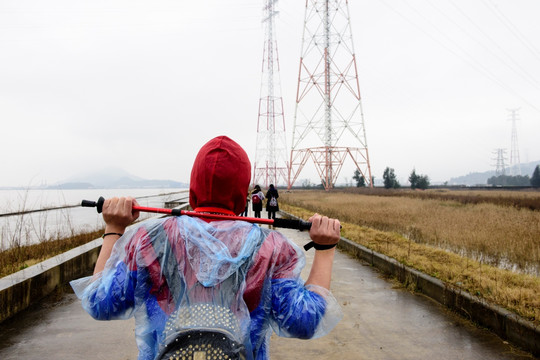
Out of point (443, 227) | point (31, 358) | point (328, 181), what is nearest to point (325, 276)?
point (31, 358)

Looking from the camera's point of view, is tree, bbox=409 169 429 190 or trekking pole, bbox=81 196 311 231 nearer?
trekking pole, bbox=81 196 311 231

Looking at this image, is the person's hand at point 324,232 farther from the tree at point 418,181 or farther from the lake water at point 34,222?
the tree at point 418,181

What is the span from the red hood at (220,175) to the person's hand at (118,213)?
0.87 feet

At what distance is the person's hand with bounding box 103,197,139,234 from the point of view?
60.6 inches

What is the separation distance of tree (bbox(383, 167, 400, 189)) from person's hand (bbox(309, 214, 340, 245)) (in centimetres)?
6747

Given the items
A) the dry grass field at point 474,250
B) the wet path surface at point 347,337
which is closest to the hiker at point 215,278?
the wet path surface at point 347,337

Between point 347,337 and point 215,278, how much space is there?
11.0 feet

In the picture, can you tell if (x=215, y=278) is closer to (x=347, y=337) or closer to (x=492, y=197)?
(x=347, y=337)

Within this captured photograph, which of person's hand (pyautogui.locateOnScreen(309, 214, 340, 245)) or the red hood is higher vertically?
the red hood

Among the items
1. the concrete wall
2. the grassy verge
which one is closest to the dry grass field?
the concrete wall

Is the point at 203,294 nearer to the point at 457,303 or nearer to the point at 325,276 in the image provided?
the point at 325,276

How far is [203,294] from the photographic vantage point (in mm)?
1267

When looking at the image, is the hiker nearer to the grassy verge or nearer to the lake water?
the grassy verge

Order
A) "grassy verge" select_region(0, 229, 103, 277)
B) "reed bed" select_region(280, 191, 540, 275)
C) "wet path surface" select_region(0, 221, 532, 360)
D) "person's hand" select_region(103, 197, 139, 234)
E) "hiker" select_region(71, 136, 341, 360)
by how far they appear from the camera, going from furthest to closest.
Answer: "reed bed" select_region(280, 191, 540, 275)
"grassy verge" select_region(0, 229, 103, 277)
"wet path surface" select_region(0, 221, 532, 360)
"person's hand" select_region(103, 197, 139, 234)
"hiker" select_region(71, 136, 341, 360)
